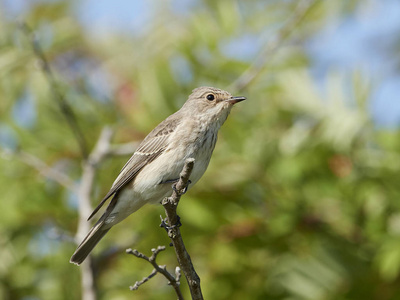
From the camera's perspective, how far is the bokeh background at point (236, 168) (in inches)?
176

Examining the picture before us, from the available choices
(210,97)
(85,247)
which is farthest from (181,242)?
(210,97)

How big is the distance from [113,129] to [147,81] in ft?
1.73

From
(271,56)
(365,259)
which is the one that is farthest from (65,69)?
(365,259)

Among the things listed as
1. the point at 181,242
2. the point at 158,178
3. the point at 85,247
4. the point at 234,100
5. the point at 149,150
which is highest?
the point at 234,100

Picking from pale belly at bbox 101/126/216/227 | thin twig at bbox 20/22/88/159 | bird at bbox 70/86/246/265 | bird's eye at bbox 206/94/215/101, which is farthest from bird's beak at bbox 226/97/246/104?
thin twig at bbox 20/22/88/159

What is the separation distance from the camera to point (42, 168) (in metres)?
4.93

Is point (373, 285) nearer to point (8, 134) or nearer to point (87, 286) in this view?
point (87, 286)

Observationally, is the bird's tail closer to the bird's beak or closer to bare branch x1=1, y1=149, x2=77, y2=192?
bare branch x1=1, y1=149, x2=77, y2=192

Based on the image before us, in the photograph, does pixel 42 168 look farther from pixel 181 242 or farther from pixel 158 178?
pixel 181 242

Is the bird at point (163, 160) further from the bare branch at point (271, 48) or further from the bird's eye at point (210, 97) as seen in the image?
the bare branch at point (271, 48)

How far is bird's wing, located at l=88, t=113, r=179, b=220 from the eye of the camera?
434 cm

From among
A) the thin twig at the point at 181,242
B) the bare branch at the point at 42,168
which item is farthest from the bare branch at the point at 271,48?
the thin twig at the point at 181,242

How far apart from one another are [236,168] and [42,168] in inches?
62.4

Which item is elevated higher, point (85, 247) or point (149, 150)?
point (149, 150)
